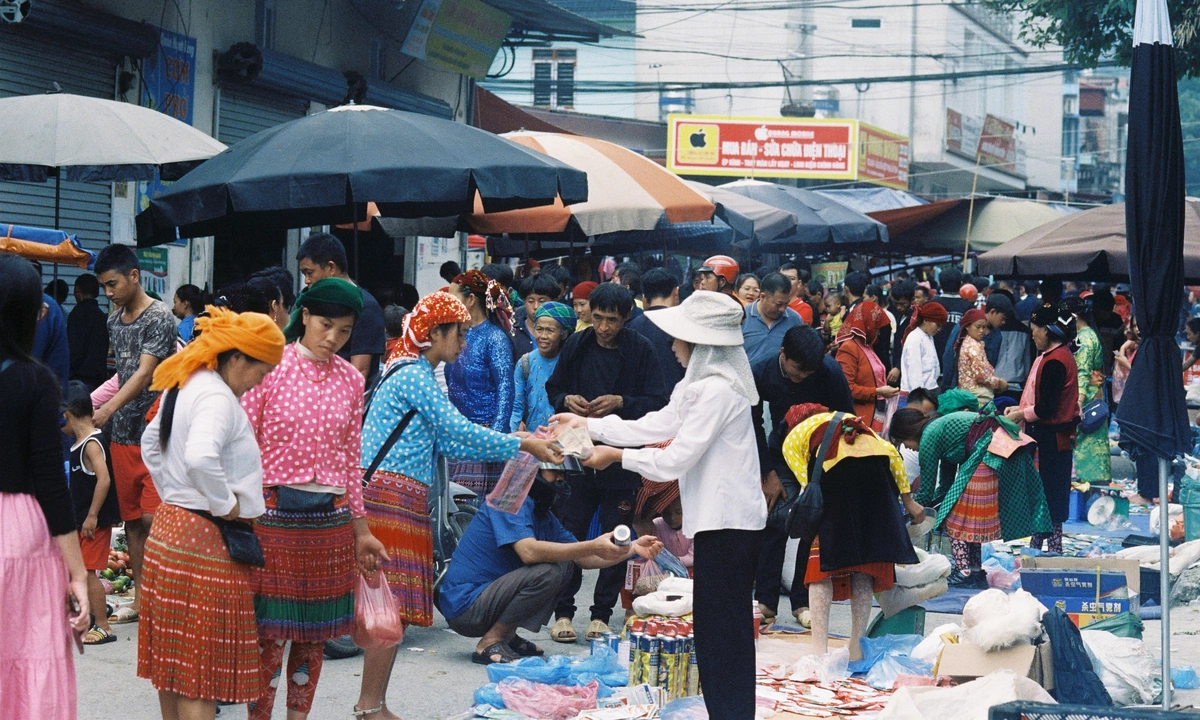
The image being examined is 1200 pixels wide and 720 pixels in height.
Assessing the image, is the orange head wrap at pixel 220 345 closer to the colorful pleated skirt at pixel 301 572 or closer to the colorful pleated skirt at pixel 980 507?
the colorful pleated skirt at pixel 301 572

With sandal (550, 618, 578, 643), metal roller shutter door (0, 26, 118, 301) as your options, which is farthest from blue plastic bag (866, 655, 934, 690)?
metal roller shutter door (0, 26, 118, 301)

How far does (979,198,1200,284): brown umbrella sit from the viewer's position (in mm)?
11977

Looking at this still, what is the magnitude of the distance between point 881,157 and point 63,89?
29.4 metres

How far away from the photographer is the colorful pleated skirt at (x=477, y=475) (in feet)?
28.0

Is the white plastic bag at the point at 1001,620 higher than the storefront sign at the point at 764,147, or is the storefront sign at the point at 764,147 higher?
the storefront sign at the point at 764,147

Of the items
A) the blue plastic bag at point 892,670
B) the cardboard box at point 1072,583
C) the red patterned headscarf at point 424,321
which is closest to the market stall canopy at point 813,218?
the cardboard box at point 1072,583

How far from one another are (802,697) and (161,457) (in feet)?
10.9

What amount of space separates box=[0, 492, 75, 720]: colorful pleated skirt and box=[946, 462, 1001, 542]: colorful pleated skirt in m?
6.75

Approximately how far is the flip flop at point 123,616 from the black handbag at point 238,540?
343 cm

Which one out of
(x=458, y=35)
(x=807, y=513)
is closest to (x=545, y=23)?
(x=458, y=35)

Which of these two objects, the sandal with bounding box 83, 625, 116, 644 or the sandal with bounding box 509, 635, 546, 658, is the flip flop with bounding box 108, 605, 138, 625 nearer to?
the sandal with bounding box 83, 625, 116, 644

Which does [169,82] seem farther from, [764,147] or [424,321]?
[764,147]

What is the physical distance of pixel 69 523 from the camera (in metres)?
4.11

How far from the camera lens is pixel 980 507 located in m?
9.49
